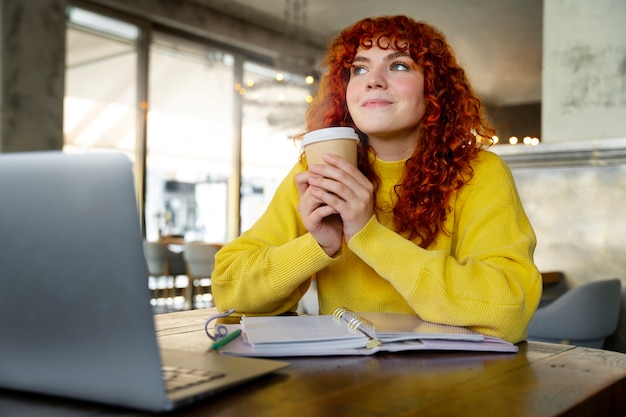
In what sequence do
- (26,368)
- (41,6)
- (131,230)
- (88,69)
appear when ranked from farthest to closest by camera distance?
(88,69) < (41,6) < (26,368) < (131,230)

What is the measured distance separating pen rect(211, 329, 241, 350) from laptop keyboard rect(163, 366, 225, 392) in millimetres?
178

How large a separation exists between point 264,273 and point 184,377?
587 mm

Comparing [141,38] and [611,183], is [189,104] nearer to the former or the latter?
[141,38]

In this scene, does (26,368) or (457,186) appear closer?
(26,368)

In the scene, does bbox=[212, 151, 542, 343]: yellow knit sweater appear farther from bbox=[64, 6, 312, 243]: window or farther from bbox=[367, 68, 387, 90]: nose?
bbox=[64, 6, 312, 243]: window

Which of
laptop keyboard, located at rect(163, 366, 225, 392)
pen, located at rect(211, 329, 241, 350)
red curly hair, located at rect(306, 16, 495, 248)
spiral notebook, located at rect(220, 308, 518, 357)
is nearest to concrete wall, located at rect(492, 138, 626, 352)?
red curly hair, located at rect(306, 16, 495, 248)

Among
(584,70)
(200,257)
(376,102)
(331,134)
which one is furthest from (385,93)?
(200,257)

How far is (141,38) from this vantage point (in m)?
6.98

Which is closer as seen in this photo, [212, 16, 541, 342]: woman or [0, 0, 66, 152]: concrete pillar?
[212, 16, 541, 342]: woman

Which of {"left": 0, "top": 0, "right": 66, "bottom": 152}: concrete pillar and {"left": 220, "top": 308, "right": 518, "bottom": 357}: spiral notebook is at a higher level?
{"left": 0, "top": 0, "right": 66, "bottom": 152}: concrete pillar

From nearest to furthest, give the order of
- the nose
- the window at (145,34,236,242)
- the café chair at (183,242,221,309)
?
the nose
the café chair at (183,242,221,309)
the window at (145,34,236,242)

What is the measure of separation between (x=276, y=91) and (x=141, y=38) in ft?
5.11

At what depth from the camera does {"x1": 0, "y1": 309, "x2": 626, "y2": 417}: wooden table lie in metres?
0.67

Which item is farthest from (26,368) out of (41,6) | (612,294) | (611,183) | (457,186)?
(41,6)
